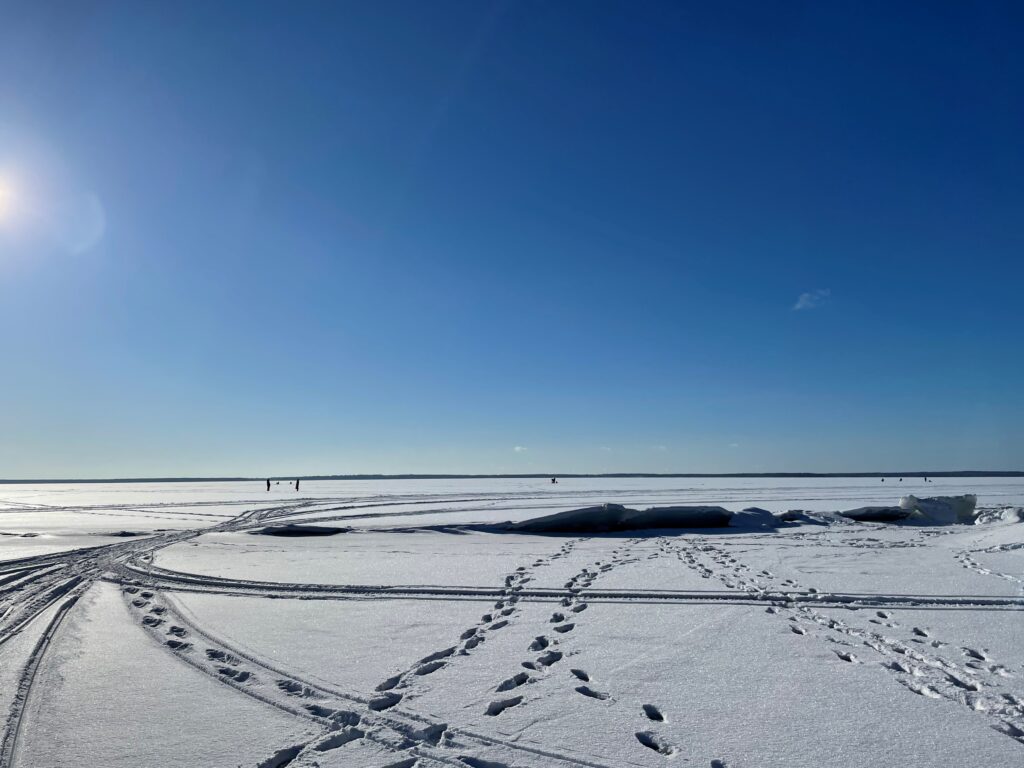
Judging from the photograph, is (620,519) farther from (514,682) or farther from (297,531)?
(514,682)

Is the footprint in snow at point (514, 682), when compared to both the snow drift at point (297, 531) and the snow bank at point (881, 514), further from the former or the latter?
the snow bank at point (881, 514)

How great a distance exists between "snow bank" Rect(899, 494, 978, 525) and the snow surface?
9936 mm

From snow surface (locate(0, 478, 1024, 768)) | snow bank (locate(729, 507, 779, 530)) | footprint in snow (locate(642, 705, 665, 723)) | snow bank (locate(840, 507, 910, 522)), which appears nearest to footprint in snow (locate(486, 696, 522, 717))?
snow surface (locate(0, 478, 1024, 768))

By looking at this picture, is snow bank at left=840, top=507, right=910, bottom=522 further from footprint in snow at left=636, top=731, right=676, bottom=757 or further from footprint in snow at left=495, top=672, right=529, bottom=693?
footprint in snow at left=636, top=731, right=676, bottom=757

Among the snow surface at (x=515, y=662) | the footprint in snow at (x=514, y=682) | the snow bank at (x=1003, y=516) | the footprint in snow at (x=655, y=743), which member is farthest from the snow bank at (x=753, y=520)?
the footprint in snow at (x=655, y=743)

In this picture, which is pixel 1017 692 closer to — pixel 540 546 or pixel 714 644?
pixel 714 644

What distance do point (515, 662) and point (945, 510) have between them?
22239 mm

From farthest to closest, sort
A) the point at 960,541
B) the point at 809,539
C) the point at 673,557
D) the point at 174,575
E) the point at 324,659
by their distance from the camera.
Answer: the point at 809,539 < the point at 960,541 < the point at 673,557 < the point at 174,575 < the point at 324,659

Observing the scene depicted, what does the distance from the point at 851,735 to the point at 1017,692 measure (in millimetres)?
1898

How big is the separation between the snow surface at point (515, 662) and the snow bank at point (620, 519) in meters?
6.14

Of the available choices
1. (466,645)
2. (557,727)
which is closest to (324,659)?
(466,645)

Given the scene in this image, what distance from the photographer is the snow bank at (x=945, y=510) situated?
20766 millimetres

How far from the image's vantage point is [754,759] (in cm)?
367

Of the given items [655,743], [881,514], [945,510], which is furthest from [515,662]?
[945,510]
